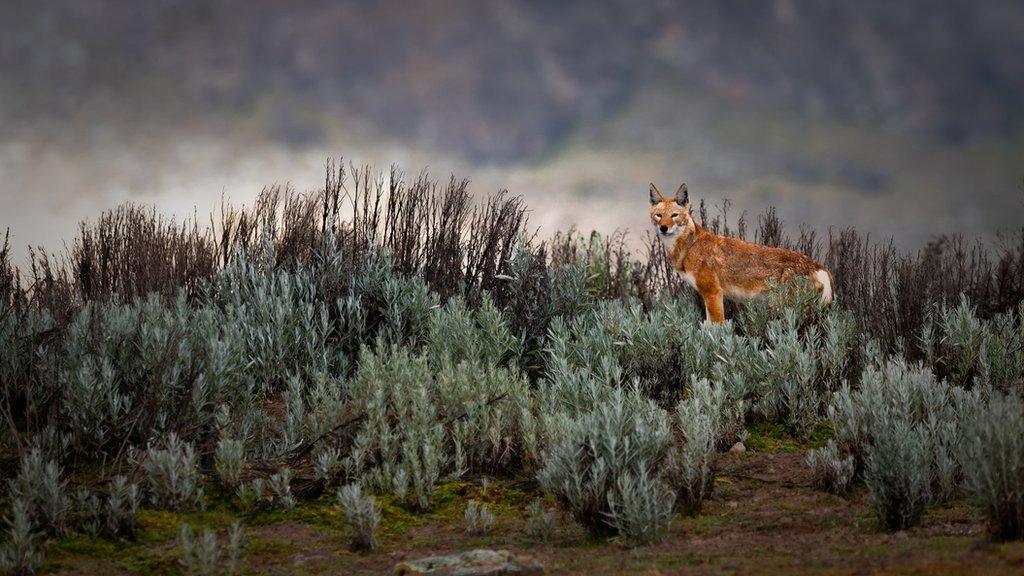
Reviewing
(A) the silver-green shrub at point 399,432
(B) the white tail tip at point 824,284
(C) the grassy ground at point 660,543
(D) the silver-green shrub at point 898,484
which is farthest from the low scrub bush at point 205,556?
(B) the white tail tip at point 824,284

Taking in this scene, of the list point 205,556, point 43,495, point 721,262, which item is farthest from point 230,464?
point 721,262

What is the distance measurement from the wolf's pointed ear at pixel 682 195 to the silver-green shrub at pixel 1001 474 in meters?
7.10

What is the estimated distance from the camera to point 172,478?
18.0ft

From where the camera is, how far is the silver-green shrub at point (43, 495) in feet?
16.6

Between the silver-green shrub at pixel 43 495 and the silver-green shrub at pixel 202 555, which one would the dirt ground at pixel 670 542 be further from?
→ the silver-green shrub at pixel 202 555

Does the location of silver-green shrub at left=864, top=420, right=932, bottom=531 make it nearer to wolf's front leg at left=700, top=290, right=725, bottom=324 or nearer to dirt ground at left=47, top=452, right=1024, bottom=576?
dirt ground at left=47, top=452, right=1024, bottom=576

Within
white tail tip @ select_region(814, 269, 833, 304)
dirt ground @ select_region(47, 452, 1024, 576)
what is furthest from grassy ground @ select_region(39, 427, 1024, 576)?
white tail tip @ select_region(814, 269, 833, 304)

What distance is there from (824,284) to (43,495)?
27.0ft

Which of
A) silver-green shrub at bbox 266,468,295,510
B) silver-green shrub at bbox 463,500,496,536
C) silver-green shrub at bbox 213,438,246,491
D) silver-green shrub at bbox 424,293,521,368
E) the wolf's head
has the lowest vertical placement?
silver-green shrub at bbox 463,500,496,536

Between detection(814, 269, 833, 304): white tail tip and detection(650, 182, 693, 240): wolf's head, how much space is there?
1661 millimetres

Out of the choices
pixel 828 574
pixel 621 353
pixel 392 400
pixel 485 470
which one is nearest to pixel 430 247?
pixel 621 353

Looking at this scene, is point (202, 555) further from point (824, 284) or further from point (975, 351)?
point (824, 284)

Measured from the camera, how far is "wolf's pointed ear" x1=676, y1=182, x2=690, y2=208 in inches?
436

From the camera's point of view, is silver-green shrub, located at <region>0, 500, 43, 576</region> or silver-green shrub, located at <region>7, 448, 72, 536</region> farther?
silver-green shrub, located at <region>7, 448, 72, 536</region>
